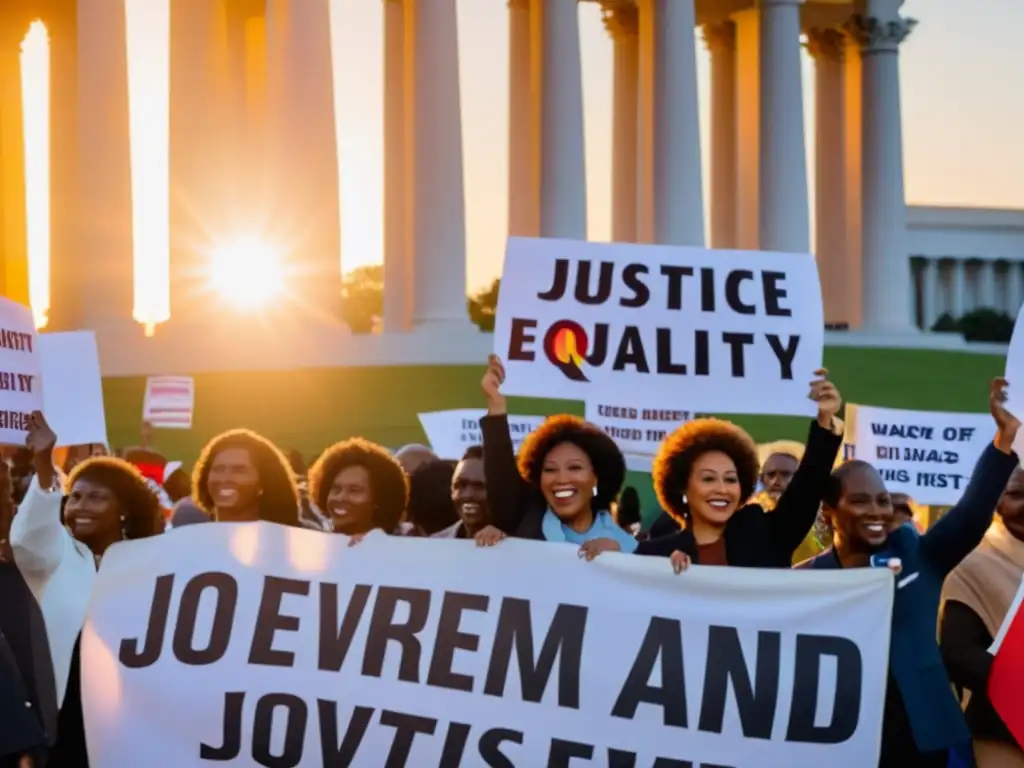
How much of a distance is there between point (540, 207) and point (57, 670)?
7484 cm

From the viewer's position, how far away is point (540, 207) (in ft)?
301

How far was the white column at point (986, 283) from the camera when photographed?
172375 millimetres

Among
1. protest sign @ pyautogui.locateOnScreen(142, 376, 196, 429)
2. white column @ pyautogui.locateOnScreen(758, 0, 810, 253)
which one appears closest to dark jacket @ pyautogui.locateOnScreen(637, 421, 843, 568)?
protest sign @ pyautogui.locateOnScreen(142, 376, 196, 429)

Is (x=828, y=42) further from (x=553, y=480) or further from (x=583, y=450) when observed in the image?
(x=553, y=480)

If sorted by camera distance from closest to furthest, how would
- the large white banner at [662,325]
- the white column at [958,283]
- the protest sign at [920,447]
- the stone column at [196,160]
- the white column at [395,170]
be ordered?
the large white banner at [662,325]
the protest sign at [920,447]
the stone column at [196,160]
the white column at [395,170]
the white column at [958,283]

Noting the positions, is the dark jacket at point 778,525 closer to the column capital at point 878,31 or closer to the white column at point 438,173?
the white column at point 438,173

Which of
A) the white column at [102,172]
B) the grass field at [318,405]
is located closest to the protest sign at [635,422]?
the grass field at [318,405]

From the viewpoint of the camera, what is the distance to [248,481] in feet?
65.4

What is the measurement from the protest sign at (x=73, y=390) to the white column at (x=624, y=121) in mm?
88803

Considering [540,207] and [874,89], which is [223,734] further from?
[874,89]

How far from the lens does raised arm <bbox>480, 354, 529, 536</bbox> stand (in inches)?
747

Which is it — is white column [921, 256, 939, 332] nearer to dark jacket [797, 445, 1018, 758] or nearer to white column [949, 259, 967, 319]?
white column [949, 259, 967, 319]

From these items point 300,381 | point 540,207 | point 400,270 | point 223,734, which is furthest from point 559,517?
point 400,270

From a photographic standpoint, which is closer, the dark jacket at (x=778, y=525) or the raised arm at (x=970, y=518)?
the raised arm at (x=970, y=518)
